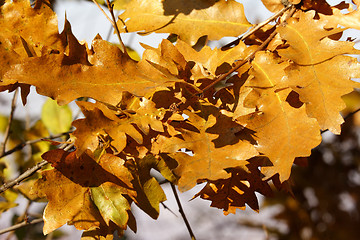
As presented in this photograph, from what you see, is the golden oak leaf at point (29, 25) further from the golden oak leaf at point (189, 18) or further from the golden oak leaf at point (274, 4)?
the golden oak leaf at point (274, 4)

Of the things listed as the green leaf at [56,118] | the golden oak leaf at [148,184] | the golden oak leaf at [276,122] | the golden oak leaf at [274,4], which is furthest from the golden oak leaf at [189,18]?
the green leaf at [56,118]

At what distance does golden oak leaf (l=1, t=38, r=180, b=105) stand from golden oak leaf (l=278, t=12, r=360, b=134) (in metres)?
0.22

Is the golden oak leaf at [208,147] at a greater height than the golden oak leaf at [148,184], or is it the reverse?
the golden oak leaf at [208,147]

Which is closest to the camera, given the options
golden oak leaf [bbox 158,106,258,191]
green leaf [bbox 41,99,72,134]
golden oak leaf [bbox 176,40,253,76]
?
golden oak leaf [bbox 158,106,258,191]

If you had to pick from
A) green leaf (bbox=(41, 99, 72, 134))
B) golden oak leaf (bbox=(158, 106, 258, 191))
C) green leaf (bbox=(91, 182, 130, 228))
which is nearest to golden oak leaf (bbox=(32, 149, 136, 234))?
green leaf (bbox=(91, 182, 130, 228))

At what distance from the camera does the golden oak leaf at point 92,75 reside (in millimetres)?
655

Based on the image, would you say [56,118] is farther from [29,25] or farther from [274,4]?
[274,4]

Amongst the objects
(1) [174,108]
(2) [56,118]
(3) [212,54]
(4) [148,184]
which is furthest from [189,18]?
(2) [56,118]

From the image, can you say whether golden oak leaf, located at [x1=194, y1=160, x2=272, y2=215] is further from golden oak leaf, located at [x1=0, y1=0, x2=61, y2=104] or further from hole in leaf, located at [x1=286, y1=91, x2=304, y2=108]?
golden oak leaf, located at [x1=0, y1=0, x2=61, y2=104]

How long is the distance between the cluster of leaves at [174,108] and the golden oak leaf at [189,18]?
8 cm

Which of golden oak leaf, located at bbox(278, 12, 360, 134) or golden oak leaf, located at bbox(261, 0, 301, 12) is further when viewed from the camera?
golden oak leaf, located at bbox(261, 0, 301, 12)

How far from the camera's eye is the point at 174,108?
0.68 meters

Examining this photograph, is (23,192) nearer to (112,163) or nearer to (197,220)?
(112,163)

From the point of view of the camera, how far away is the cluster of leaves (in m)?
0.66
